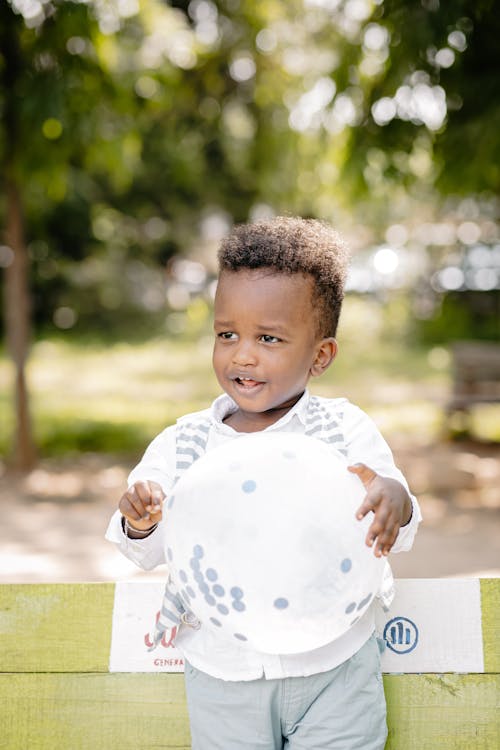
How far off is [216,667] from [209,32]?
9638mm

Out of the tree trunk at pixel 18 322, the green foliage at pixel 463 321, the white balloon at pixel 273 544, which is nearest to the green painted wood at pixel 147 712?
the white balloon at pixel 273 544

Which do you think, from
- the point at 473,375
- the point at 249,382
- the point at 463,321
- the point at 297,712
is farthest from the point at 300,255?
the point at 463,321

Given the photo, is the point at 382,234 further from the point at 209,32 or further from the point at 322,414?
the point at 322,414

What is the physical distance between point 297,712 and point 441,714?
0.46 m

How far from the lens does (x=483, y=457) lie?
26.3 ft

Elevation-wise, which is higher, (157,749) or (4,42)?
(4,42)

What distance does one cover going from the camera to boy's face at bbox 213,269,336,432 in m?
1.74

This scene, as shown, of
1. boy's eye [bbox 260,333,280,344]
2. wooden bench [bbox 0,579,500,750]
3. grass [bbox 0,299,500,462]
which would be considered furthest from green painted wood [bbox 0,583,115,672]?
grass [bbox 0,299,500,462]

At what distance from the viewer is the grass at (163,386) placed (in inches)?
364

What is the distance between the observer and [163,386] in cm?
1241

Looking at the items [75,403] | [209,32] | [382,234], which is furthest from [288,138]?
[382,234]

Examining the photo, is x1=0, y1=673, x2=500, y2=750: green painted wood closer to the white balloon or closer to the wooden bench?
the wooden bench

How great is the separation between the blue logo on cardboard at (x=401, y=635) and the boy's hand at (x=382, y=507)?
50cm

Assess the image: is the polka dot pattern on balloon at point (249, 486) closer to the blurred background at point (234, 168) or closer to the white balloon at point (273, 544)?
the white balloon at point (273, 544)
